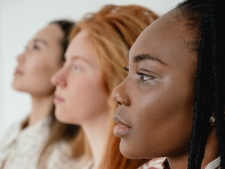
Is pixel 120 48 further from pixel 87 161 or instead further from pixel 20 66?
pixel 20 66

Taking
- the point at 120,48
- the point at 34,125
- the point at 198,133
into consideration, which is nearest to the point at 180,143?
the point at 198,133

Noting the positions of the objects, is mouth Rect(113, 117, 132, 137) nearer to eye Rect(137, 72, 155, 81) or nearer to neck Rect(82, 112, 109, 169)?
eye Rect(137, 72, 155, 81)

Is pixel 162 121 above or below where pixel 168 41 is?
below

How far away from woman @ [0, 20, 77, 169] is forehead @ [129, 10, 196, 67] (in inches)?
32.2

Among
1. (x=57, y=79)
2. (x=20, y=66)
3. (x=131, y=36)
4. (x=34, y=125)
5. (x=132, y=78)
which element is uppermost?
(x=132, y=78)

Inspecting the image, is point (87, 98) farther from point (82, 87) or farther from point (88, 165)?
point (88, 165)

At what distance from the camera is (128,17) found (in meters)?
1.15

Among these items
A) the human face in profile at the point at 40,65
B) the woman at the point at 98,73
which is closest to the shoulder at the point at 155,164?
the woman at the point at 98,73

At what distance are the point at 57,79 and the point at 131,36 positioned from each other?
0.25m

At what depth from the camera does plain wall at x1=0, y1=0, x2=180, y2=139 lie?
1.86m

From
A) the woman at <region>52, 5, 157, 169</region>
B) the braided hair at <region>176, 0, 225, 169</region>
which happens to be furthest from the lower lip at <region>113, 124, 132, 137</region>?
the woman at <region>52, 5, 157, 169</region>

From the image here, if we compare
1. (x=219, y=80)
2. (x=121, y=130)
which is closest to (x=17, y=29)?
(x=121, y=130)

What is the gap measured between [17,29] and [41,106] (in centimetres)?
78

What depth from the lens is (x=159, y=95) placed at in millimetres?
642
